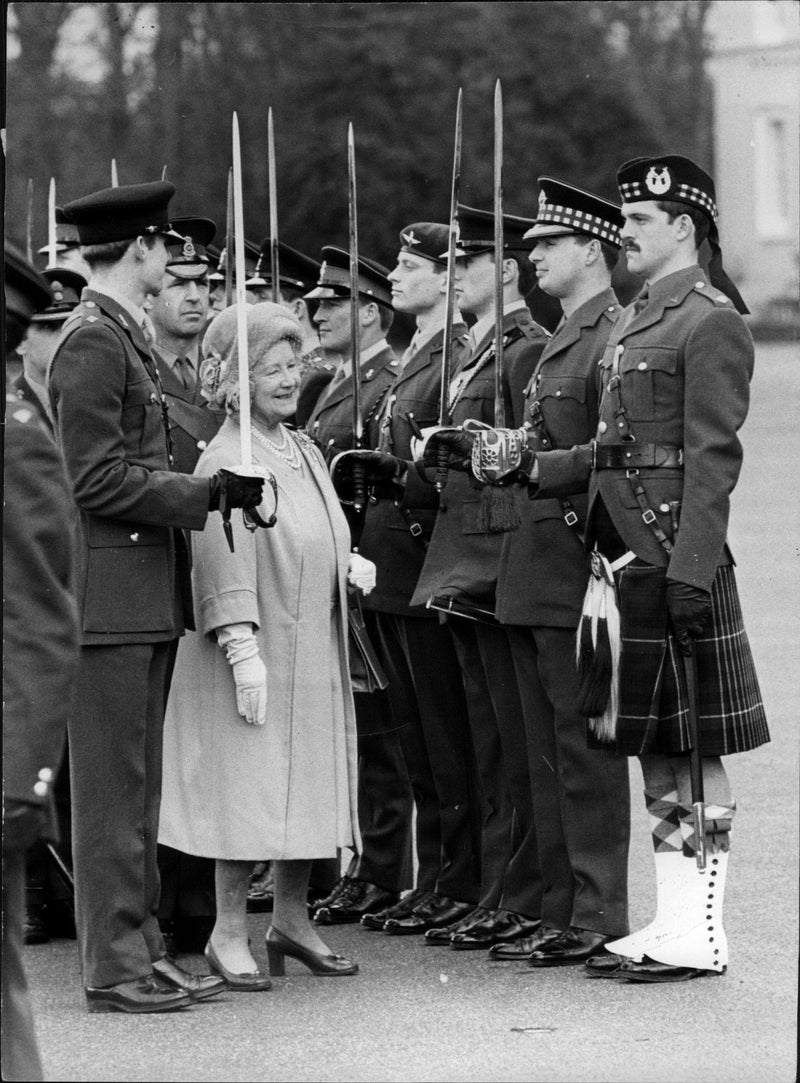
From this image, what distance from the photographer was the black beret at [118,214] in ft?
17.3

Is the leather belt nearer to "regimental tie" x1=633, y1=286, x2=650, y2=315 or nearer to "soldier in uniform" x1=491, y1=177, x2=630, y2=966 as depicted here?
"soldier in uniform" x1=491, y1=177, x2=630, y2=966

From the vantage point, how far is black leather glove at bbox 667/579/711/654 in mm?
5309

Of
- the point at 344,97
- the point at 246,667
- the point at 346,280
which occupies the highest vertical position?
the point at 344,97

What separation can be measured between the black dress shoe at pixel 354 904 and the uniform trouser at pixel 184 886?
23.3 inches

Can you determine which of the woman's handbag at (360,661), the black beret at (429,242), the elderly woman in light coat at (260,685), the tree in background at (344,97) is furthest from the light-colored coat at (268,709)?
the tree in background at (344,97)

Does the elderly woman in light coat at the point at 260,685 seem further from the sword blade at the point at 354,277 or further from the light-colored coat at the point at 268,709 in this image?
the sword blade at the point at 354,277

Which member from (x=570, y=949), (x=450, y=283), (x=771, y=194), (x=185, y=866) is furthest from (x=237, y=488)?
(x=771, y=194)

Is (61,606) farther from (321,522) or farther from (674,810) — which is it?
(674,810)

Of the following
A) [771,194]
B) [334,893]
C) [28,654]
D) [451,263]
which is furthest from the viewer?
[771,194]

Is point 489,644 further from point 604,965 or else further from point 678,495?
point 604,965

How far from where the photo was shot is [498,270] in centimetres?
549

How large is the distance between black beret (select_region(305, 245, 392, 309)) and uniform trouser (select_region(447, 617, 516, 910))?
1.56m

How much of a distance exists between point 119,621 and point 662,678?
4.70 ft

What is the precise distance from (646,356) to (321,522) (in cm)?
96
